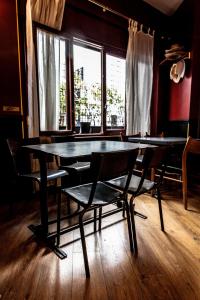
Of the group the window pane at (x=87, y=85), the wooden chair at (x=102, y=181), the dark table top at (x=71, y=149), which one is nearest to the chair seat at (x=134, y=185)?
the wooden chair at (x=102, y=181)

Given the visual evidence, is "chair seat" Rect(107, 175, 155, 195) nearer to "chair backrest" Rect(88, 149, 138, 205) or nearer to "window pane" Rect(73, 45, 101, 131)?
"chair backrest" Rect(88, 149, 138, 205)

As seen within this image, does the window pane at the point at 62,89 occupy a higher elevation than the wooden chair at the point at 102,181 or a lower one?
higher

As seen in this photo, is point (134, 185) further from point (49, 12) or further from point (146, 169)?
point (49, 12)

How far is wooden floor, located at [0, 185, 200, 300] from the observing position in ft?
3.83

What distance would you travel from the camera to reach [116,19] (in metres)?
3.28

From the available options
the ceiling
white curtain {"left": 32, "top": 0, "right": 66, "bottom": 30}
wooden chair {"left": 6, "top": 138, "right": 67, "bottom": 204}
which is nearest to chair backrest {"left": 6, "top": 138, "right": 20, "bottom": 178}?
wooden chair {"left": 6, "top": 138, "right": 67, "bottom": 204}

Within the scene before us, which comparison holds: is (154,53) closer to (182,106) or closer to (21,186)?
(182,106)

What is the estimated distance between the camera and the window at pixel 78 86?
104 inches

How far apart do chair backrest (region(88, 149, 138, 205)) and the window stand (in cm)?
168

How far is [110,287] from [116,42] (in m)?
3.47

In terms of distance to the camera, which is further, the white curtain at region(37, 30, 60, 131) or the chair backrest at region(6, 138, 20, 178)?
the white curtain at region(37, 30, 60, 131)

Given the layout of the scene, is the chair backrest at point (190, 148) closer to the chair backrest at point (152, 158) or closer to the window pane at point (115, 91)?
the chair backrest at point (152, 158)

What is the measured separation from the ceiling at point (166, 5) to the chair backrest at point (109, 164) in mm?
3475

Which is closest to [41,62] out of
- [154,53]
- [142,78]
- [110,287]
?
[142,78]
